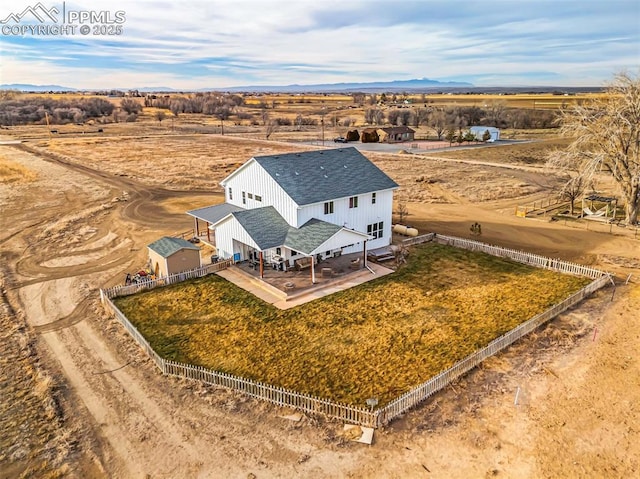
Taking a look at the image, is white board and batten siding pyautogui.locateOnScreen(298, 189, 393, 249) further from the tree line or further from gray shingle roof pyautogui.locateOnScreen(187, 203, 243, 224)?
the tree line

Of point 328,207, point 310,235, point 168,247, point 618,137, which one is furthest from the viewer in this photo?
point 618,137

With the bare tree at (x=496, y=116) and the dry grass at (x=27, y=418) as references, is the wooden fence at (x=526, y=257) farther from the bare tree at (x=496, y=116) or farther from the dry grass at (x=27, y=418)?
the bare tree at (x=496, y=116)

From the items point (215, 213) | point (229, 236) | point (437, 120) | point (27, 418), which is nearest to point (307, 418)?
point (27, 418)

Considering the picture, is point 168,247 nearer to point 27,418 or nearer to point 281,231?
point 281,231

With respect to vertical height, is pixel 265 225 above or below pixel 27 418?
above

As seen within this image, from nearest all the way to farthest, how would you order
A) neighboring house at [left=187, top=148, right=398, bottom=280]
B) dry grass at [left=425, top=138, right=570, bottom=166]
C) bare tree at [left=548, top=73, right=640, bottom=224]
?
neighboring house at [left=187, top=148, right=398, bottom=280] → bare tree at [left=548, top=73, right=640, bottom=224] → dry grass at [left=425, top=138, right=570, bottom=166]

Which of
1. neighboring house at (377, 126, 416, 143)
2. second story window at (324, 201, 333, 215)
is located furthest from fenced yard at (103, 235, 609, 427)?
neighboring house at (377, 126, 416, 143)

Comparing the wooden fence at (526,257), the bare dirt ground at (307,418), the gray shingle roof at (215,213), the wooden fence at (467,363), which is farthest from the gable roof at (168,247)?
the wooden fence at (526,257)
